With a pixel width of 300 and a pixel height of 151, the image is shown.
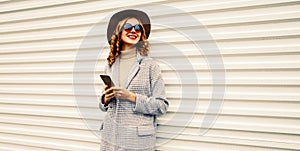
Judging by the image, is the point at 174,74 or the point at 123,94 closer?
the point at 123,94

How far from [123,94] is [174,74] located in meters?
0.46

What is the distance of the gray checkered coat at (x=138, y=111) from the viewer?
5.93ft

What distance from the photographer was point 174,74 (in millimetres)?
2045

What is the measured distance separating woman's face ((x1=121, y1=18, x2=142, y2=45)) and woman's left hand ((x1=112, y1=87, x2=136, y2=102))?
0.34 meters

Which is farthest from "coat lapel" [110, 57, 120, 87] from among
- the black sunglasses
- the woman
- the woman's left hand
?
the black sunglasses

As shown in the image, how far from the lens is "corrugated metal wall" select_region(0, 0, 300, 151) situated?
5.75 ft

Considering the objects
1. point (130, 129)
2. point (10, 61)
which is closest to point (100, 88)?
point (130, 129)

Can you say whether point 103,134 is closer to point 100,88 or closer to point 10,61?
point 100,88

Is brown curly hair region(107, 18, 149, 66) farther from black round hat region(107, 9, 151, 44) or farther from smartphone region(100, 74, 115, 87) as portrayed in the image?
smartphone region(100, 74, 115, 87)

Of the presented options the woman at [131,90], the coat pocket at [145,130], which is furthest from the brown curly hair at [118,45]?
the coat pocket at [145,130]

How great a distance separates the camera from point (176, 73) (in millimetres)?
2037

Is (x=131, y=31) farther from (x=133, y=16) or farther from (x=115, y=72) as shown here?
(x=115, y=72)

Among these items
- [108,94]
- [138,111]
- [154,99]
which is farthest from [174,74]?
[108,94]

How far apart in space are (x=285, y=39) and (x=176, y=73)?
0.76 meters
